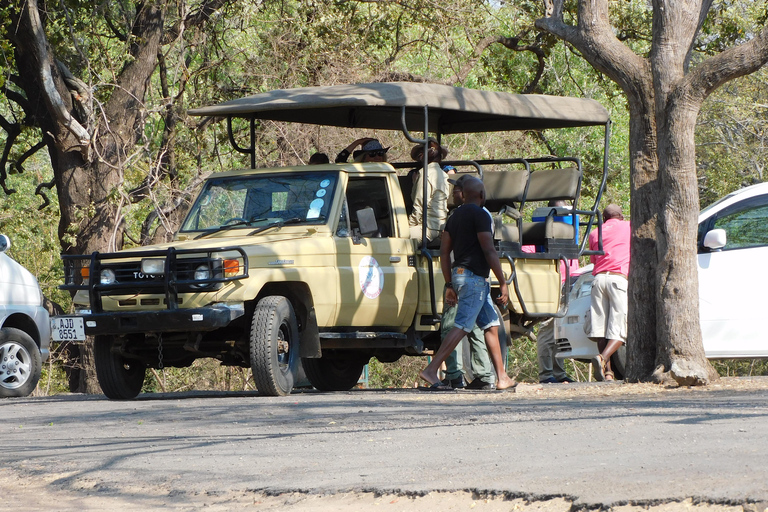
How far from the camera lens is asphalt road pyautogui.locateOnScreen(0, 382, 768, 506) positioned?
4.71m

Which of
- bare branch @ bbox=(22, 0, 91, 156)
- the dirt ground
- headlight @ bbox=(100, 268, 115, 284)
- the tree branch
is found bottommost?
the dirt ground

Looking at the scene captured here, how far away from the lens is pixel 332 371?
466 inches

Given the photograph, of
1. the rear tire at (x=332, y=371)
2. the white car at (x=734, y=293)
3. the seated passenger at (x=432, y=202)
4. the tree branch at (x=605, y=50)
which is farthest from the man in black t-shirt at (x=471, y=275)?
the white car at (x=734, y=293)

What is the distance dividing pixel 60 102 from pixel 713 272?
8.29 metres

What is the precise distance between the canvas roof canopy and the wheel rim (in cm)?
308

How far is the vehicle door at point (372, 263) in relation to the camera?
9984 mm

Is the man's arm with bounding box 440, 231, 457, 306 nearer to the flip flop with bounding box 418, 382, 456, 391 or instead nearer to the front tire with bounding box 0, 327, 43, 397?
the flip flop with bounding box 418, 382, 456, 391

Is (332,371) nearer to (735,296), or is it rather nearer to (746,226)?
(735,296)

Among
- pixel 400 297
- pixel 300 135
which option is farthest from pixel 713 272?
pixel 300 135

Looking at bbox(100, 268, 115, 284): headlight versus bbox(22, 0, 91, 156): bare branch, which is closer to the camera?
bbox(100, 268, 115, 284): headlight

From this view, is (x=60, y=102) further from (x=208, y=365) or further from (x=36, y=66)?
(x=208, y=365)

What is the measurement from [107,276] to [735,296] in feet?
21.0

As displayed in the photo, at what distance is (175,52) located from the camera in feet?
56.5

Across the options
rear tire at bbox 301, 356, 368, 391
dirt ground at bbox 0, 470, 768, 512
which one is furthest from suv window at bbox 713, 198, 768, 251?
dirt ground at bbox 0, 470, 768, 512
